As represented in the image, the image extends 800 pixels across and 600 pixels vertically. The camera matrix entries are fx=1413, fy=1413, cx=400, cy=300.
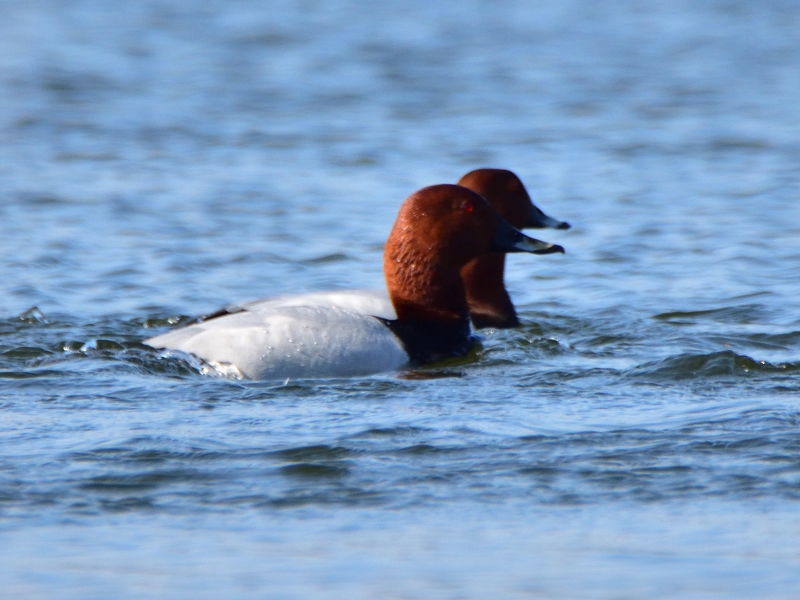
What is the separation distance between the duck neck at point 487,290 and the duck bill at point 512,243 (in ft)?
1.80

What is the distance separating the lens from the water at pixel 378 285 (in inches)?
171

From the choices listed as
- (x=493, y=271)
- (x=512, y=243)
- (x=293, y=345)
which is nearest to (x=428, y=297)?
(x=512, y=243)

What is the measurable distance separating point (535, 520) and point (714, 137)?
33.7 ft

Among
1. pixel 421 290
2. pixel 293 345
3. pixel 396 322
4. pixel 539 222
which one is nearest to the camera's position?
pixel 293 345

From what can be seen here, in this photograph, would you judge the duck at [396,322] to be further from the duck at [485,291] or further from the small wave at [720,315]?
the small wave at [720,315]

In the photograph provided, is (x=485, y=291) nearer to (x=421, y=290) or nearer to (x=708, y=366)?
(x=421, y=290)

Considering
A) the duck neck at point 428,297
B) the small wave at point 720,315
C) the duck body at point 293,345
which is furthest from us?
the small wave at point 720,315

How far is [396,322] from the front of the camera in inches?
287

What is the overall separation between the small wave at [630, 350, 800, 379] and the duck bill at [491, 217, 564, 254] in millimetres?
1120

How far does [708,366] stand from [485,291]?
6.45ft

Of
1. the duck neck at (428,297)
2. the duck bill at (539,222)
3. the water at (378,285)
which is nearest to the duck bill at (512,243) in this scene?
the duck neck at (428,297)

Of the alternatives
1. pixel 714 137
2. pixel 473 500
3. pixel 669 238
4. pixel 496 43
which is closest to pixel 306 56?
pixel 496 43

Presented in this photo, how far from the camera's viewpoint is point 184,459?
16.9ft

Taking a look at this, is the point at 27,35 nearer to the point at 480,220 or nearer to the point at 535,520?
the point at 480,220
